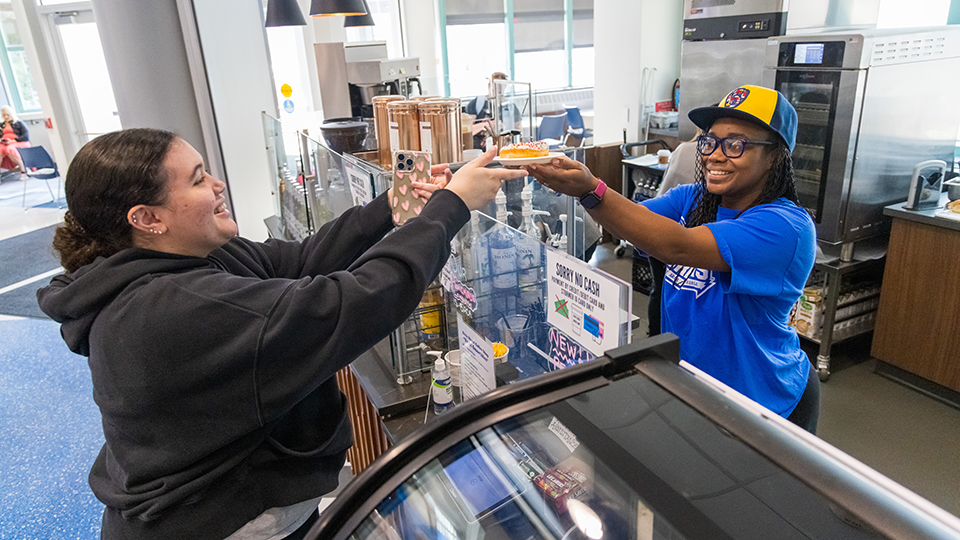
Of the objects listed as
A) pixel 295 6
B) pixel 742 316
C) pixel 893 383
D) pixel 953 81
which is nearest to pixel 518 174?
pixel 742 316

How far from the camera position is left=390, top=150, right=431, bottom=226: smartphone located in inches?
60.6

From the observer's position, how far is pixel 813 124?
11.2ft

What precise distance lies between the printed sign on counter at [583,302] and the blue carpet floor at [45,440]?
2537 millimetres

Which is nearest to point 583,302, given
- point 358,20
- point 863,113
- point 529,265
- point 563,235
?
point 529,265

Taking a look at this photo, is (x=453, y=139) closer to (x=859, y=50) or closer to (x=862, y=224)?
(x=859, y=50)

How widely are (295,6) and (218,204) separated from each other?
429 cm

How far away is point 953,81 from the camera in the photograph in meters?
3.49

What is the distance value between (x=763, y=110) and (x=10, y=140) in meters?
11.9

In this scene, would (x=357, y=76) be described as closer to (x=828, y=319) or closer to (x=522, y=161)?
(x=522, y=161)

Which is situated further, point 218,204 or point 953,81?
point 953,81

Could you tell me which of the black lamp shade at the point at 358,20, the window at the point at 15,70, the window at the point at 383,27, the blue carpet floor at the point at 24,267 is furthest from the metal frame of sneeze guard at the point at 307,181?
the window at the point at 15,70

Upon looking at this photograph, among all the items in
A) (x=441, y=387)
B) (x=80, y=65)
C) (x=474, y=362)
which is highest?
(x=80, y=65)

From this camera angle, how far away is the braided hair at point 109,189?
44.4 inches

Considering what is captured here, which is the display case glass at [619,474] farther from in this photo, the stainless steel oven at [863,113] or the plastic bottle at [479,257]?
the stainless steel oven at [863,113]
